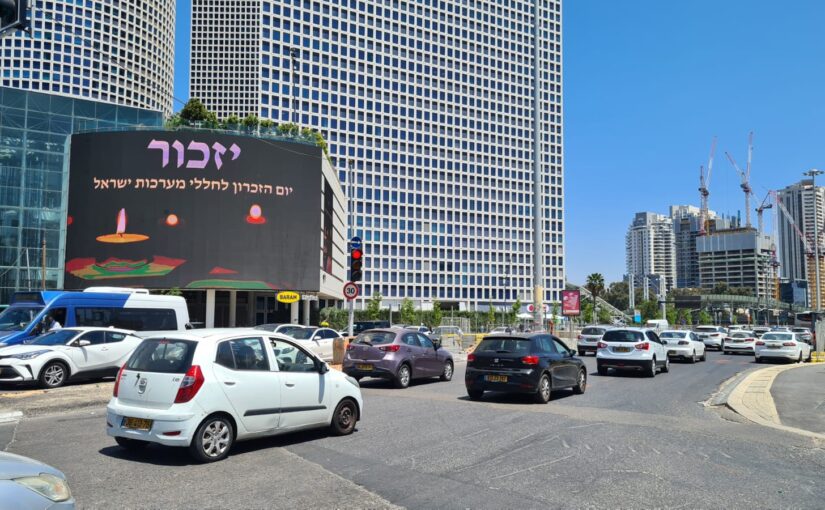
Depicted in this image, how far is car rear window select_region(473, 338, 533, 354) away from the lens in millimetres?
14000

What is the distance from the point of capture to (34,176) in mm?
56250

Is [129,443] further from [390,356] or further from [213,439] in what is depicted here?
[390,356]

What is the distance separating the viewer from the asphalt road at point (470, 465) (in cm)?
621

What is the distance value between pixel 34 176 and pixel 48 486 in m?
61.6

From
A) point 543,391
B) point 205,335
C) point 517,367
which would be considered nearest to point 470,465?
point 205,335

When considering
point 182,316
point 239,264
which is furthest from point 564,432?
point 239,264

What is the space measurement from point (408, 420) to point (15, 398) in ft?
29.4

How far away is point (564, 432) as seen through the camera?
10023 millimetres

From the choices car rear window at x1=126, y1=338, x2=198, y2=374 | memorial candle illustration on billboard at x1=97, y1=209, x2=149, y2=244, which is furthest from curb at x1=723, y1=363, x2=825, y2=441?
memorial candle illustration on billboard at x1=97, y1=209, x2=149, y2=244

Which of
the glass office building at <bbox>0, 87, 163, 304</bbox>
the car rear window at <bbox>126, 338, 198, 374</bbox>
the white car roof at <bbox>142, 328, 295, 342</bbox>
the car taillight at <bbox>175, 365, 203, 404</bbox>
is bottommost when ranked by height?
the car taillight at <bbox>175, 365, 203, 404</bbox>

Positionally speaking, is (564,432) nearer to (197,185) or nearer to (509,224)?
(197,185)

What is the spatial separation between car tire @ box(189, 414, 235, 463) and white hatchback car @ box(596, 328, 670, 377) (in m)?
15.5

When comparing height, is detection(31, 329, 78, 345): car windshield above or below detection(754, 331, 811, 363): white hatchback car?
above

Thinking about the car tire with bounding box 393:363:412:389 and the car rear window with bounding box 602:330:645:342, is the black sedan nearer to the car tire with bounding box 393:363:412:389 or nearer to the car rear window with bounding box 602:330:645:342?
the car tire with bounding box 393:363:412:389
